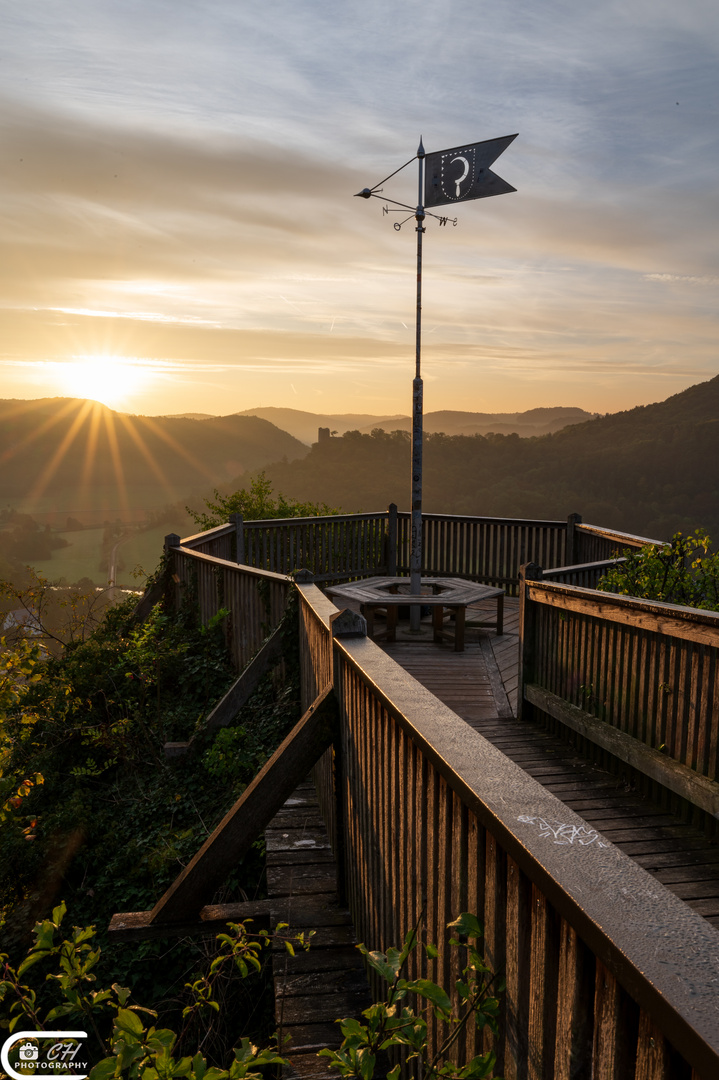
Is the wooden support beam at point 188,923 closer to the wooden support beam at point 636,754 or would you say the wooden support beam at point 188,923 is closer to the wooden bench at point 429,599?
the wooden support beam at point 636,754

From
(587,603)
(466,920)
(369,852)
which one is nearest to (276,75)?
(587,603)

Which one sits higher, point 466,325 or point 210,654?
point 466,325

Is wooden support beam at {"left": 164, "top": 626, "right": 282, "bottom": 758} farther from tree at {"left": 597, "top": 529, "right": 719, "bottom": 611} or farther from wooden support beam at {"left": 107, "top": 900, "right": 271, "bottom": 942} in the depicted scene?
tree at {"left": 597, "top": 529, "right": 719, "bottom": 611}

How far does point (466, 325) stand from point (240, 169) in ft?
48.6

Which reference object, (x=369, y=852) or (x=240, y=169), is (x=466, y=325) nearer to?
(x=240, y=169)

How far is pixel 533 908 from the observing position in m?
1.38

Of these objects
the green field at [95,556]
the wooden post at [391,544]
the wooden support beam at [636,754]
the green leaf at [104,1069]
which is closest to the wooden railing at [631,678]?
the wooden support beam at [636,754]

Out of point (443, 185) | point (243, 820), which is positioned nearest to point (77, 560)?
point (443, 185)

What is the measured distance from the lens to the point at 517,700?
6.27 metres

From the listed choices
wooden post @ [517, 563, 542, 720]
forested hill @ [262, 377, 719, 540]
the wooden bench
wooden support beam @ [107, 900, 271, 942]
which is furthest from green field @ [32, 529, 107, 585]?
wooden support beam @ [107, 900, 271, 942]

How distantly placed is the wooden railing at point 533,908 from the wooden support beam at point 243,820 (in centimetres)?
81

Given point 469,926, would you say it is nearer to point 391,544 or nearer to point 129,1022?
point 129,1022

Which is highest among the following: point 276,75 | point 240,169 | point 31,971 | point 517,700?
A: point 240,169

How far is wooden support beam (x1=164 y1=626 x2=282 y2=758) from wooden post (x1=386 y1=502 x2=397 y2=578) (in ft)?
21.3
